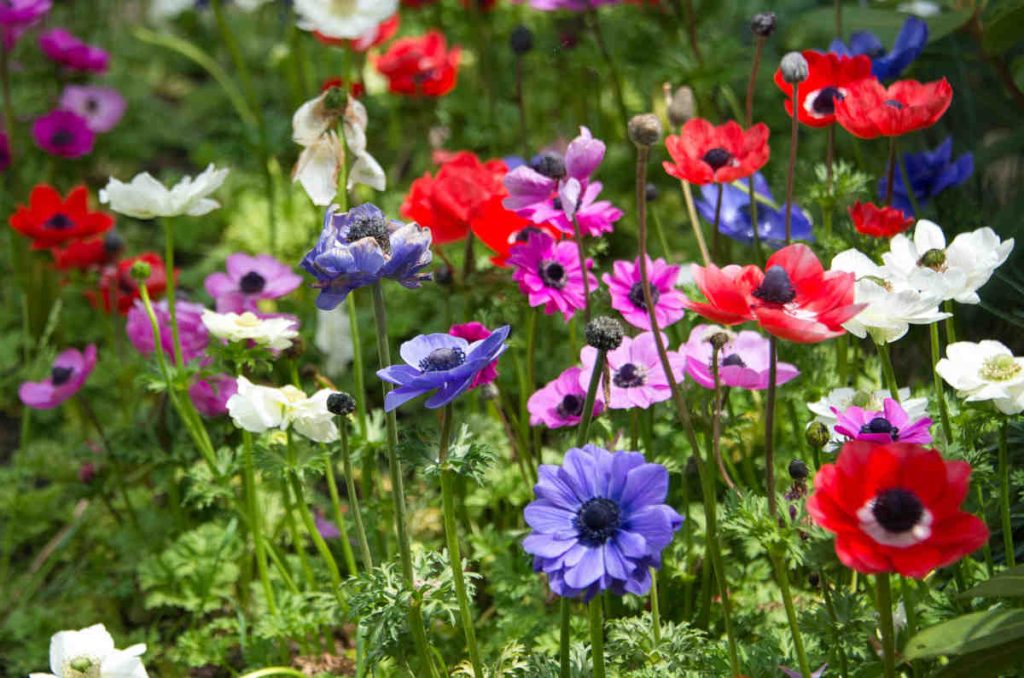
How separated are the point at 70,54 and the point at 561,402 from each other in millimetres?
2004

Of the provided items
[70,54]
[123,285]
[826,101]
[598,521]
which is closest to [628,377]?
[598,521]

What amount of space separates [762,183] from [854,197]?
17cm

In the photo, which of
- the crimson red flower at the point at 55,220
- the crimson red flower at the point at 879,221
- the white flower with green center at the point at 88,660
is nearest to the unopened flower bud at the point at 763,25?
the crimson red flower at the point at 879,221

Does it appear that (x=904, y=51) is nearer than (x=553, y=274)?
No

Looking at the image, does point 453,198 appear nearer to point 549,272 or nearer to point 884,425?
point 549,272

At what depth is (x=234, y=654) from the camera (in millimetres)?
1841

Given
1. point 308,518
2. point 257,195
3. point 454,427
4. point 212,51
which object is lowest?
point 308,518

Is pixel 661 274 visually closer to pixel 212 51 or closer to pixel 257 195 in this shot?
pixel 257 195

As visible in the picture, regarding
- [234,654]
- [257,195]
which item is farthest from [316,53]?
[234,654]

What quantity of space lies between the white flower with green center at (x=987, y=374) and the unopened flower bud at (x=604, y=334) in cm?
32

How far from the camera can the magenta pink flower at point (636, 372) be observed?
143 centimetres

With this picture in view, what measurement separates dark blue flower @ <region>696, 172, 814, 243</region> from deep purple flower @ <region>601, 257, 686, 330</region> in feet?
1.26

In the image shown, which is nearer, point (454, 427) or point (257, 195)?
point (454, 427)

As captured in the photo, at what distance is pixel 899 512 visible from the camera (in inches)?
38.7
